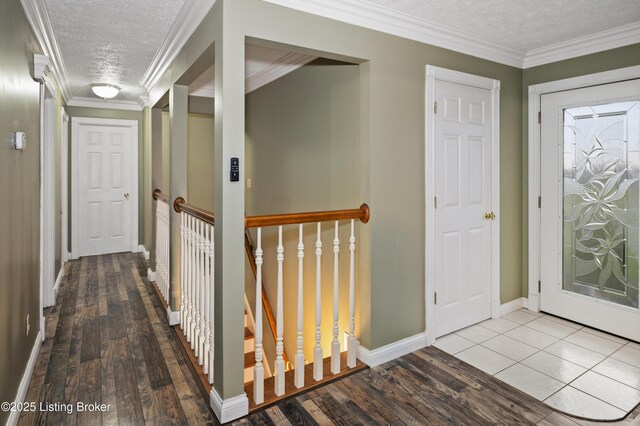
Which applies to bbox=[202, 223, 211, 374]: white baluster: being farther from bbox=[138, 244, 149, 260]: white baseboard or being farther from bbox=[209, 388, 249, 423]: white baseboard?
bbox=[138, 244, 149, 260]: white baseboard

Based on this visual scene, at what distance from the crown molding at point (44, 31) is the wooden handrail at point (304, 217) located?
5.95 feet

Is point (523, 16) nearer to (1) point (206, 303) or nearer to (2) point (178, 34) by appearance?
(2) point (178, 34)

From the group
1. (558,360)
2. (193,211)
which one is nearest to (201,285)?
(193,211)

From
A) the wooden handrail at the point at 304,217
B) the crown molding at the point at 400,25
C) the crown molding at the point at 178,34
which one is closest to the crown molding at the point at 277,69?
the crown molding at the point at 400,25

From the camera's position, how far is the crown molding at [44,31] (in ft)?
7.73

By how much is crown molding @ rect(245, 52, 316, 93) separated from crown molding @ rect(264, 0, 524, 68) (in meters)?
0.74

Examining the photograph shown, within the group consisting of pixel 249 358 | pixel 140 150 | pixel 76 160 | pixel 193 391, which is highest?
pixel 140 150

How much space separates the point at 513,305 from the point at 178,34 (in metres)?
3.69

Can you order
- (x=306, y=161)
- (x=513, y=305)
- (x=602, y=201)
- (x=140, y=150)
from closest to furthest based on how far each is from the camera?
(x=602, y=201)
(x=306, y=161)
(x=513, y=305)
(x=140, y=150)

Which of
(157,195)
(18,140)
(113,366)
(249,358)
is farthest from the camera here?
(157,195)

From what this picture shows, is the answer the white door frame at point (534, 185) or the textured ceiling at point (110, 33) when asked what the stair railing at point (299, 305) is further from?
the white door frame at point (534, 185)

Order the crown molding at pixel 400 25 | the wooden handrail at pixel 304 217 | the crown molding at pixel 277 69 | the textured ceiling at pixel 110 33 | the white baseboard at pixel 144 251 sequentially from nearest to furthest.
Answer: the wooden handrail at pixel 304 217 < the crown molding at pixel 400 25 < the textured ceiling at pixel 110 33 < the crown molding at pixel 277 69 < the white baseboard at pixel 144 251

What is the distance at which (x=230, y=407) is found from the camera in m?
2.05

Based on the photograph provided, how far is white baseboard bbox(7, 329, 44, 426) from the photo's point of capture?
1929 millimetres
